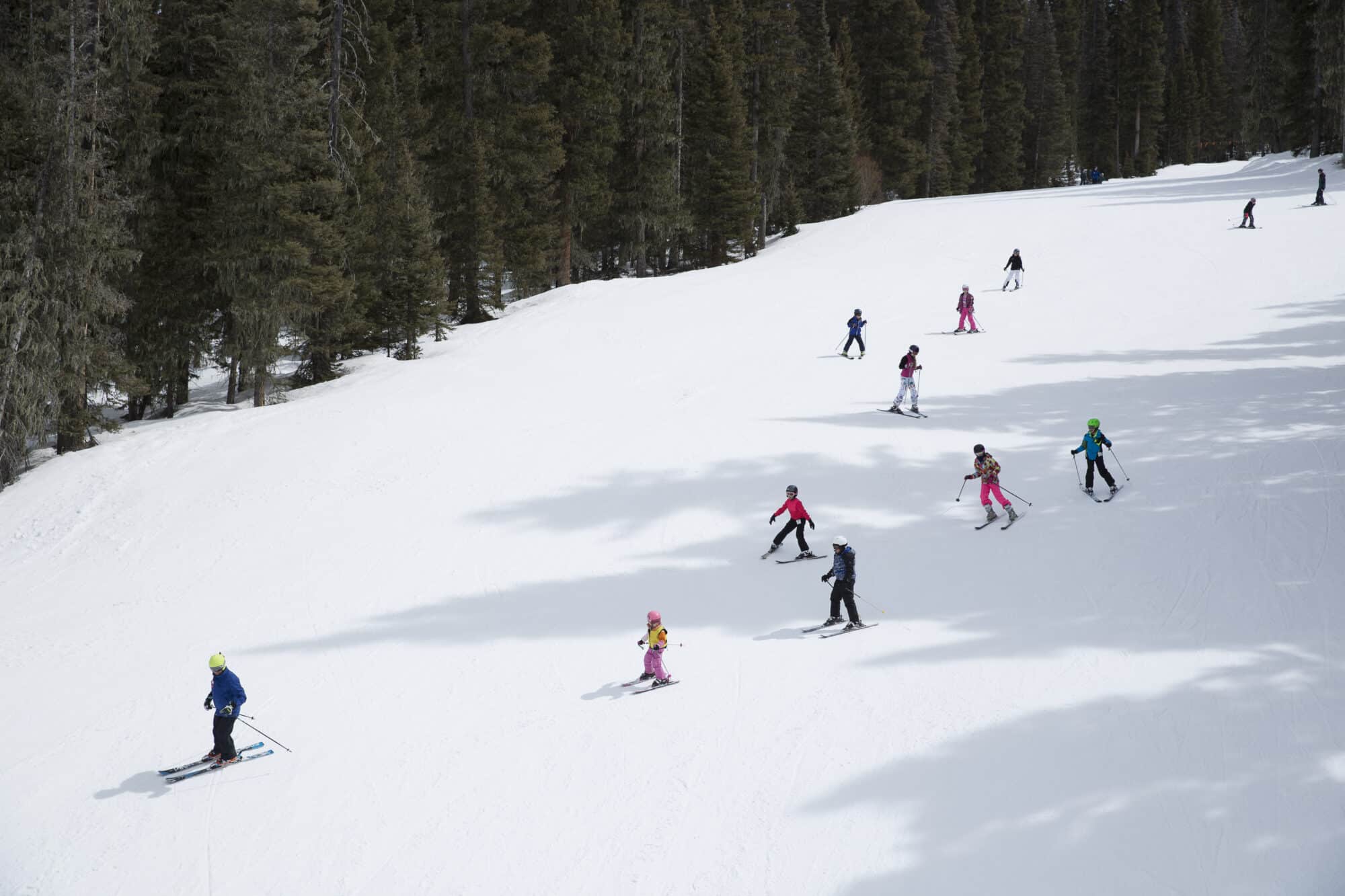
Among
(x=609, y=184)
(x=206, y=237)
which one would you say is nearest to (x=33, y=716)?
(x=206, y=237)

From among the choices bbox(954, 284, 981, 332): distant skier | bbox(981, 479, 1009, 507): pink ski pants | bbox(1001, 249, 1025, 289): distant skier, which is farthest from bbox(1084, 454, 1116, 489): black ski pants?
bbox(1001, 249, 1025, 289): distant skier

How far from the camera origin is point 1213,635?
1017 centimetres

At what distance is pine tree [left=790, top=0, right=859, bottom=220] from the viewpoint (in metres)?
47.3

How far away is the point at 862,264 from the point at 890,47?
1257 inches

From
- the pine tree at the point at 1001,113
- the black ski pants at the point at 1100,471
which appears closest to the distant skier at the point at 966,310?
the black ski pants at the point at 1100,471

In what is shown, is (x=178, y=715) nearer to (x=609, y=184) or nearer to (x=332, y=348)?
(x=332, y=348)

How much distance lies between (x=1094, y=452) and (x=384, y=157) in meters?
21.1

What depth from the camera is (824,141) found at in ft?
158

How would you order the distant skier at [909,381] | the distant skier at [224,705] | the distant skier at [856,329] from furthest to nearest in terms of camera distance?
the distant skier at [856,329] → the distant skier at [909,381] → the distant skier at [224,705]

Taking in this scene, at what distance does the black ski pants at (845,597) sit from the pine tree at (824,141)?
4042cm

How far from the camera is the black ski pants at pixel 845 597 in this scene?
1111 centimetres

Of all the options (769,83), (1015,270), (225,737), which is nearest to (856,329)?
(1015,270)

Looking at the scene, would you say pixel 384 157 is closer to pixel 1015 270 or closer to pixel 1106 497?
pixel 1015 270

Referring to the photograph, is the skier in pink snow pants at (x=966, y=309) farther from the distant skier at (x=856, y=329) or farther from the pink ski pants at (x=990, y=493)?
the pink ski pants at (x=990, y=493)
